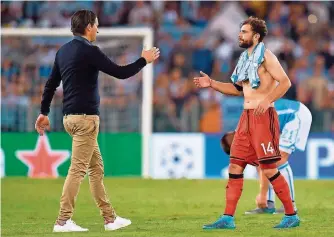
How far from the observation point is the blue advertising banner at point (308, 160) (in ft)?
68.4

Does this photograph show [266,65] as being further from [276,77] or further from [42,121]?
[42,121]

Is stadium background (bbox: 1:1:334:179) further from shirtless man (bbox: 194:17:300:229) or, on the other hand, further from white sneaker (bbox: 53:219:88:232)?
white sneaker (bbox: 53:219:88:232)

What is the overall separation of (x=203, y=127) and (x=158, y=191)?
462 centimetres

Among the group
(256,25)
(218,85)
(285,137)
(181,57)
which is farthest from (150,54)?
(181,57)

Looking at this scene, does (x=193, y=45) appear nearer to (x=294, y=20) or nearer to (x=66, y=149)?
(x=294, y=20)

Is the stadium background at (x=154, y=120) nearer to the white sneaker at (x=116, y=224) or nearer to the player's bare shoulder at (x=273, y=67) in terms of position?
the white sneaker at (x=116, y=224)

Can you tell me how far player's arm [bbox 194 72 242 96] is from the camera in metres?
10.9

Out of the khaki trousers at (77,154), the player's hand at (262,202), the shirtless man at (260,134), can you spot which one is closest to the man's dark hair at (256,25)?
the shirtless man at (260,134)

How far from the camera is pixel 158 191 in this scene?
1717cm

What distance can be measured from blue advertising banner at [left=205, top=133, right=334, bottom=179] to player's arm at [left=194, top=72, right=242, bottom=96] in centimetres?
981

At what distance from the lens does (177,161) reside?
68.6ft

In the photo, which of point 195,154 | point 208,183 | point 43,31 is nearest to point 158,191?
point 208,183

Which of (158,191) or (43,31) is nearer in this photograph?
(158,191)

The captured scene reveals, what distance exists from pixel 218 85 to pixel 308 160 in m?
10.3
